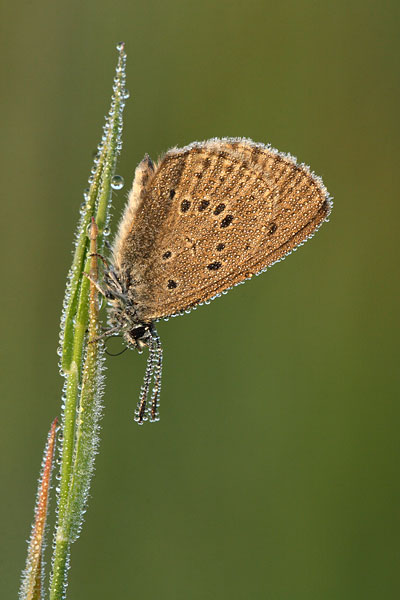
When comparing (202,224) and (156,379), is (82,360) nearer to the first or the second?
(156,379)

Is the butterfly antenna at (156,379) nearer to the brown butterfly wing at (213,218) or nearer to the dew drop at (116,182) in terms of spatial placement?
the brown butterfly wing at (213,218)

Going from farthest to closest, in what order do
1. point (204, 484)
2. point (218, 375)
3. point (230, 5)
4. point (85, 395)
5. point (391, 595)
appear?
point (230, 5) < point (218, 375) < point (204, 484) < point (391, 595) < point (85, 395)

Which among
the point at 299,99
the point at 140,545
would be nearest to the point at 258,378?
the point at 140,545

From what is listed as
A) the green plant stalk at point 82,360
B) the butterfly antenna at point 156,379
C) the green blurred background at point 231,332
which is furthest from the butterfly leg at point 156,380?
the green blurred background at point 231,332

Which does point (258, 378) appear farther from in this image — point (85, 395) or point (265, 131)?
point (85, 395)

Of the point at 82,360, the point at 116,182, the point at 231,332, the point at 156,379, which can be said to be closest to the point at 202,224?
the point at 156,379

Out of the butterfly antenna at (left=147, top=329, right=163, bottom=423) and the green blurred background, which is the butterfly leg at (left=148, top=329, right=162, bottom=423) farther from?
the green blurred background
